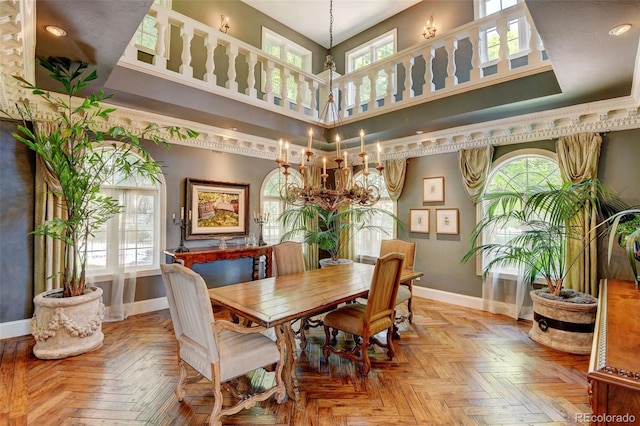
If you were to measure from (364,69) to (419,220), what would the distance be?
8.70 feet

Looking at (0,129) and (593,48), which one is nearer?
(593,48)

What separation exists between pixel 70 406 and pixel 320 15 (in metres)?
6.76

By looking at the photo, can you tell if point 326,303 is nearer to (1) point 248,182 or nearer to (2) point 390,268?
(2) point 390,268

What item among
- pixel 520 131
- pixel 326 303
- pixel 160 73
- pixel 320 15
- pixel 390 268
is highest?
pixel 320 15

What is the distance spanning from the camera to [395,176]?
5316 mm

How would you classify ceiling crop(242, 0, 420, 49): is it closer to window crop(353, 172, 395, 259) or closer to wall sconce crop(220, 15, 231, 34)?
wall sconce crop(220, 15, 231, 34)

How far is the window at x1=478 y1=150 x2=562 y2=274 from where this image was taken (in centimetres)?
395

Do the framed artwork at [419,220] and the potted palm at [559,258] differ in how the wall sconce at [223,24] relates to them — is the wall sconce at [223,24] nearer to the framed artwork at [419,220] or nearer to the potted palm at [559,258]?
the framed artwork at [419,220]

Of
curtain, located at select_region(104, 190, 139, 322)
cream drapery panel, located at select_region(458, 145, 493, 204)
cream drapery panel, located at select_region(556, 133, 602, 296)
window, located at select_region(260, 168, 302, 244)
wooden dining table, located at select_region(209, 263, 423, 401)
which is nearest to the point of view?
wooden dining table, located at select_region(209, 263, 423, 401)

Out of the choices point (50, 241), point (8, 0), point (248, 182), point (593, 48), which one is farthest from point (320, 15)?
point (50, 241)

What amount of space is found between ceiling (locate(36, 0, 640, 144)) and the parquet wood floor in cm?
272

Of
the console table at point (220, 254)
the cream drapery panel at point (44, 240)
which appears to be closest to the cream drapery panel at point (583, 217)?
the console table at point (220, 254)

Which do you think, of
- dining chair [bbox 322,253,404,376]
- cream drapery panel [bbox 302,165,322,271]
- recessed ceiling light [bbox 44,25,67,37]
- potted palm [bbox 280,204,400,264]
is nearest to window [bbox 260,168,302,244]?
A: potted palm [bbox 280,204,400,264]

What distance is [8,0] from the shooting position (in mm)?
1690
